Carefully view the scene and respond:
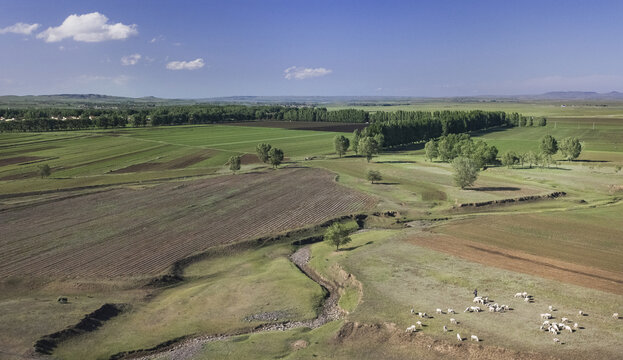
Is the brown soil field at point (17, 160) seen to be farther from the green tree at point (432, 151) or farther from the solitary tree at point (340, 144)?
the green tree at point (432, 151)

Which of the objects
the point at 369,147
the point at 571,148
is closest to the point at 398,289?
the point at 369,147

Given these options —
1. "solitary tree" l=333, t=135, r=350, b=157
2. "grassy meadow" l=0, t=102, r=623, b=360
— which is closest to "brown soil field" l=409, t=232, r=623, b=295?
"grassy meadow" l=0, t=102, r=623, b=360

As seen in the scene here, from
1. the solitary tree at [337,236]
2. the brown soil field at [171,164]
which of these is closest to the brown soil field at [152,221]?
the solitary tree at [337,236]

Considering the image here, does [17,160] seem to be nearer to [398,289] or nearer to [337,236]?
[337,236]

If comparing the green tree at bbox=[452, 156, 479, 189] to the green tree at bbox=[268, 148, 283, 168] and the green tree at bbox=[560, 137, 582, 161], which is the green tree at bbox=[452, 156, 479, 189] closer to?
the green tree at bbox=[268, 148, 283, 168]

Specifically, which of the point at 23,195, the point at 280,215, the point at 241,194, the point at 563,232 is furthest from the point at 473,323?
the point at 23,195
